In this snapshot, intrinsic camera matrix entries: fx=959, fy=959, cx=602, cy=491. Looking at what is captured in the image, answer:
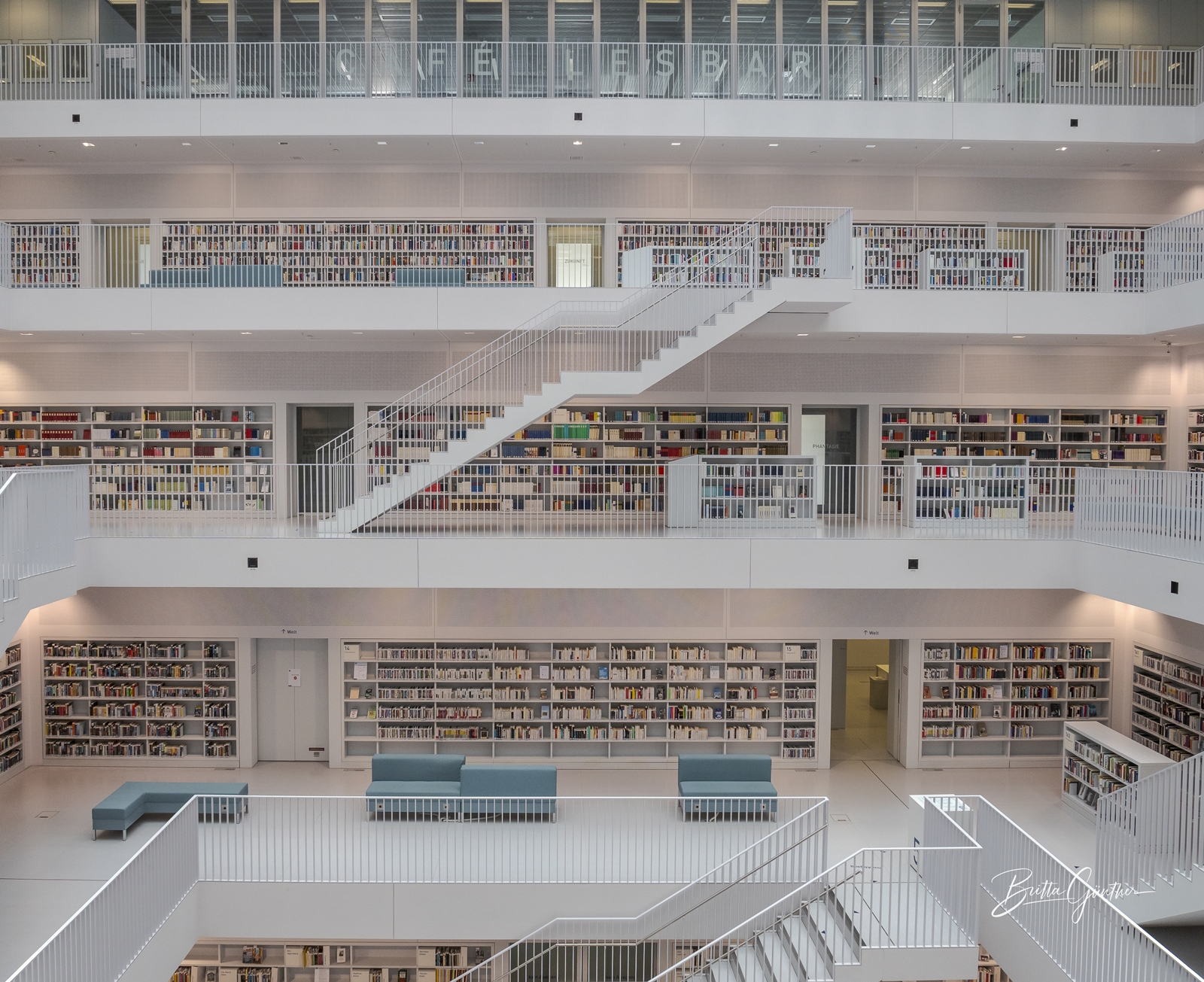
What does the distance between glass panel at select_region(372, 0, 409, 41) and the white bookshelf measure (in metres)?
13.5

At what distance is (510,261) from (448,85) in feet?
8.32

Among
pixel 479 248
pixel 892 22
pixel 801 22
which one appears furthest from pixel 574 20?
pixel 892 22

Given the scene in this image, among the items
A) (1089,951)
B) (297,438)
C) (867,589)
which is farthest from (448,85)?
(1089,951)

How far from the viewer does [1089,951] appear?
759cm

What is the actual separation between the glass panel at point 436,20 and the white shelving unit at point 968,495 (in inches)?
364

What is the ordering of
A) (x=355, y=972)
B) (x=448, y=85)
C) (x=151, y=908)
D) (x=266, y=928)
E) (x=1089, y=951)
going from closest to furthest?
1. (x=1089, y=951)
2. (x=151, y=908)
3. (x=266, y=928)
4. (x=355, y=972)
5. (x=448, y=85)

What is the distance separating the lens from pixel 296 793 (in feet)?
42.1

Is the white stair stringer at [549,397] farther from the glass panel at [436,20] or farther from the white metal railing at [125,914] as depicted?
the glass panel at [436,20]

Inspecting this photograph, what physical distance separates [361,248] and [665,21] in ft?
18.4

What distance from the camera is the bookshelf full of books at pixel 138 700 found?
45.0 feet

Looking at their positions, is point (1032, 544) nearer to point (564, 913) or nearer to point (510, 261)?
point (564, 913)

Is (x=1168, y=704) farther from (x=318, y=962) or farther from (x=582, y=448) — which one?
(x=318, y=962)

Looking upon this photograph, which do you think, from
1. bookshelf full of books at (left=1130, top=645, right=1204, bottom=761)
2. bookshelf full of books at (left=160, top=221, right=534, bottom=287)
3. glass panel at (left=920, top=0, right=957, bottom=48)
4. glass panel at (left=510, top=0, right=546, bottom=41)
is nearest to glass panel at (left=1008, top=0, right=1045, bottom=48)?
glass panel at (left=920, top=0, right=957, bottom=48)

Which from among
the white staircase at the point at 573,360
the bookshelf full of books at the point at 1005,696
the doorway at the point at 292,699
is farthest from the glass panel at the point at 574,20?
the bookshelf full of books at the point at 1005,696
